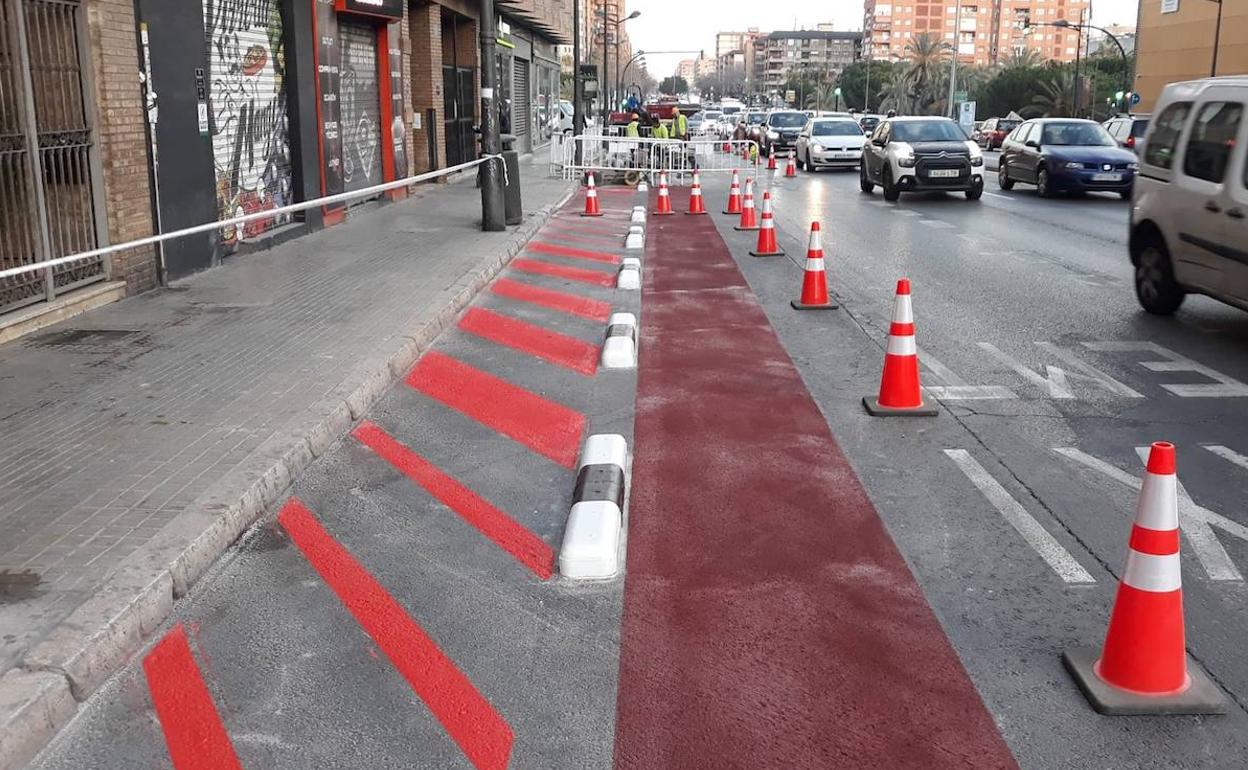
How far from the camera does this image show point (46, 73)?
9297 mm

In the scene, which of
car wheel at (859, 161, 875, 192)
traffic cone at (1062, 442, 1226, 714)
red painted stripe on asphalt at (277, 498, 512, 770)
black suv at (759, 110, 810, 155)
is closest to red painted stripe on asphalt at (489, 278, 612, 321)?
red painted stripe on asphalt at (277, 498, 512, 770)

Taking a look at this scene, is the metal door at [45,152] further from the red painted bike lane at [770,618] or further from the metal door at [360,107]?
the metal door at [360,107]

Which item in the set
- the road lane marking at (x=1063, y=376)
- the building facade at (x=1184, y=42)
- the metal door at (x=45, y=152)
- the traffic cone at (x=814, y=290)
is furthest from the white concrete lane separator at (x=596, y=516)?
the building facade at (x=1184, y=42)

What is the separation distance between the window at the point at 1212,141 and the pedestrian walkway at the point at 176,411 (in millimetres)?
6165

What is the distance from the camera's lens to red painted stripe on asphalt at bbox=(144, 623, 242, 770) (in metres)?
3.38

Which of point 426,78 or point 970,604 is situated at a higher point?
point 426,78

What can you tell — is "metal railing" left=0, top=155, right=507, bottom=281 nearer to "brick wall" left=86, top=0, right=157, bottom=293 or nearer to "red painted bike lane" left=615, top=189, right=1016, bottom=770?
"brick wall" left=86, top=0, right=157, bottom=293

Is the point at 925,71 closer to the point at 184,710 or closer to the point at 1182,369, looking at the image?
the point at 1182,369

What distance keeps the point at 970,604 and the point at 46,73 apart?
826cm

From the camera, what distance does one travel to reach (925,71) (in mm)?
103625

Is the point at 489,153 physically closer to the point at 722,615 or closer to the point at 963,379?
the point at 963,379

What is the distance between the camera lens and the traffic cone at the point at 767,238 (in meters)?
14.7

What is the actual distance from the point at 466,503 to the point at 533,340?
401 cm

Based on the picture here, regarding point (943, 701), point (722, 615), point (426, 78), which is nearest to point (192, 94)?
point (722, 615)
